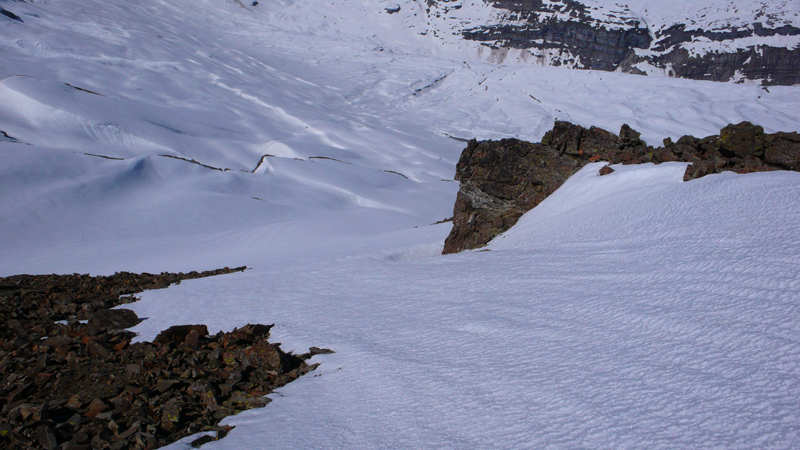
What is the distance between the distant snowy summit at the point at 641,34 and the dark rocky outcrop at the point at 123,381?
81450 millimetres

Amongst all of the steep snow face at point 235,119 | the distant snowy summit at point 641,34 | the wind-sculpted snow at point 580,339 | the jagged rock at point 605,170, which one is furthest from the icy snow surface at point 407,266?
the distant snowy summit at point 641,34

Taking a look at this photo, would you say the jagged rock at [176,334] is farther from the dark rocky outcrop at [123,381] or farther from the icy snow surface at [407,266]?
the icy snow surface at [407,266]

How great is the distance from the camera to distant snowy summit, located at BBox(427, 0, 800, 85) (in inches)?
2437

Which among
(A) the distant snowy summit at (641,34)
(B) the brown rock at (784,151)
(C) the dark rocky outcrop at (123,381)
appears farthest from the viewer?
(A) the distant snowy summit at (641,34)

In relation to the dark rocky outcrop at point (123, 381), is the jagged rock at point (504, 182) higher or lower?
higher

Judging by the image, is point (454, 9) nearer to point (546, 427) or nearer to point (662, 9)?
point (662, 9)

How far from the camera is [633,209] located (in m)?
4.69

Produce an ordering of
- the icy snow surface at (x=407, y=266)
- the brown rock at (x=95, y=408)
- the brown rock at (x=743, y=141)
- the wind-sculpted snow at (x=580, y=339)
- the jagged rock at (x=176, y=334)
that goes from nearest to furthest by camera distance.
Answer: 1. the wind-sculpted snow at (x=580, y=339)
2. the icy snow surface at (x=407, y=266)
3. the brown rock at (x=95, y=408)
4. the jagged rock at (x=176, y=334)
5. the brown rock at (x=743, y=141)

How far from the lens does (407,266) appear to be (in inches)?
224

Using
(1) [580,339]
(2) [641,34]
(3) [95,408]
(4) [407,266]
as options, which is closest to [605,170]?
(4) [407,266]

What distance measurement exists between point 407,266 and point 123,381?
360 centimetres

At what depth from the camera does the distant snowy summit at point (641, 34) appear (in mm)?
61906

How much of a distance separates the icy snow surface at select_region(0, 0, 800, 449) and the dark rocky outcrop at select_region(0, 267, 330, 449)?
0.23 metres

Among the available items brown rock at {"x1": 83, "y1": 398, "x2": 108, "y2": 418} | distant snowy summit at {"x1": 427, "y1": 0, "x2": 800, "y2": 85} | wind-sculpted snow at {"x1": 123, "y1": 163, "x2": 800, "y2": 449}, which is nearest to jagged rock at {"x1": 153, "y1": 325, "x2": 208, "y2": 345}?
wind-sculpted snow at {"x1": 123, "y1": 163, "x2": 800, "y2": 449}
